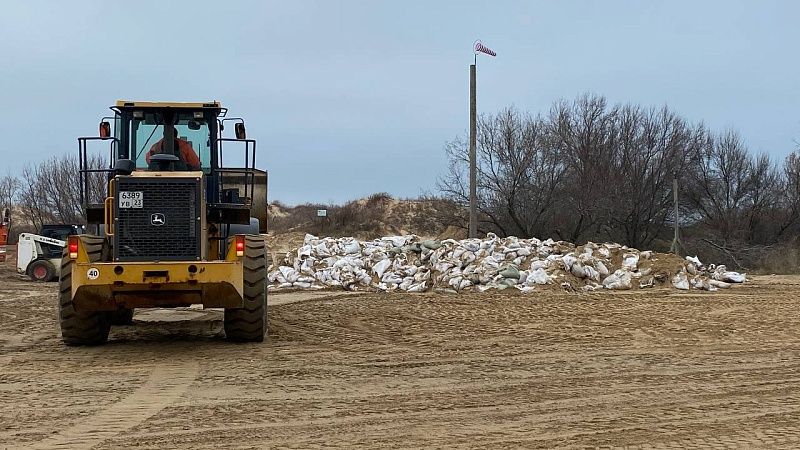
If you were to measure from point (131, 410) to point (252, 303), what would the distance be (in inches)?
132

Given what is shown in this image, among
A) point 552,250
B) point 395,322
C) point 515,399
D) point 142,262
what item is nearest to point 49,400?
point 142,262

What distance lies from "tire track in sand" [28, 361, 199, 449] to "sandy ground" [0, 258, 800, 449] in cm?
2

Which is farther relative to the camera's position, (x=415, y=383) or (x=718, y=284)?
(x=718, y=284)

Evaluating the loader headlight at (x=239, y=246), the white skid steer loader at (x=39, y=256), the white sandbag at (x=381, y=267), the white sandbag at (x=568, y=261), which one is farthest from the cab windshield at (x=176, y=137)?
the white skid steer loader at (x=39, y=256)

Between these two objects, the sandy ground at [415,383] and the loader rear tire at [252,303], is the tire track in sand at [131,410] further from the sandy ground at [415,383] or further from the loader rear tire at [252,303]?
the loader rear tire at [252,303]

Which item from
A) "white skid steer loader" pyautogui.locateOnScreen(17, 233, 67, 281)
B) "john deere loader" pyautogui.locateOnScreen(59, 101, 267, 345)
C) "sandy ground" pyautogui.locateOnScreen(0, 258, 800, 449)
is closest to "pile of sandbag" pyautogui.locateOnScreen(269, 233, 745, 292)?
"sandy ground" pyautogui.locateOnScreen(0, 258, 800, 449)

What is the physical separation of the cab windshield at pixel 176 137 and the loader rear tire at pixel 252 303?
169 centimetres

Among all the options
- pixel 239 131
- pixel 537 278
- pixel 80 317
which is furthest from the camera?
pixel 537 278

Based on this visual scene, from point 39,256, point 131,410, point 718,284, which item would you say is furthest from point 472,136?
point 131,410

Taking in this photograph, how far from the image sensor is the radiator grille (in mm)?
9320

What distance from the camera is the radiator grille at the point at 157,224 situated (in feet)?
30.6

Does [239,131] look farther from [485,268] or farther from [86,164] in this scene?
[485,268]

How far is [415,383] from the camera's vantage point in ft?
24.8

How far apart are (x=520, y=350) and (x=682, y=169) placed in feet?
91.4
